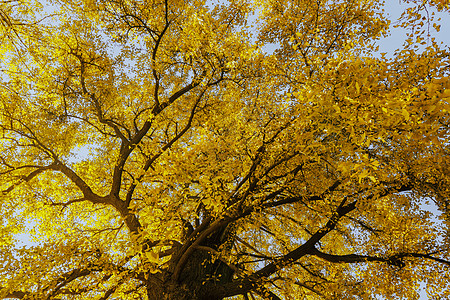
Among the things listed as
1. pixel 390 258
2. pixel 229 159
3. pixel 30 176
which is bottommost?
pixel 390 258

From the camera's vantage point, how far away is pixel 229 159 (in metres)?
5.27

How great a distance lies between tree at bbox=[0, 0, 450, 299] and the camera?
13.8 feet

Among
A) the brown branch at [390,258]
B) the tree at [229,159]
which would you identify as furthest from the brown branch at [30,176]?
the brown branch at [390,258]

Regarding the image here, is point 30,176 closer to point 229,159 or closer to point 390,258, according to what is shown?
point 229,159

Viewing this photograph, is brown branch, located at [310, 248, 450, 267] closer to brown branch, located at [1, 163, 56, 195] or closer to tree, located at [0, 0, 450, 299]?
tree, located at [0, 0, 450, 299]

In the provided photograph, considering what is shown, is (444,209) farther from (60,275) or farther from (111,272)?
(60,275)

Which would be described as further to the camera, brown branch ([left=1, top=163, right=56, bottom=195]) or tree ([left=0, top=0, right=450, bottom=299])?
brown branch ([left=1, top=163, right=56, bottom=195])

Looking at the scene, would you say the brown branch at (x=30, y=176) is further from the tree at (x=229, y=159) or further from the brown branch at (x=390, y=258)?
the brown branch at (x=390, y=258)

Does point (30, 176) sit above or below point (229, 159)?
above

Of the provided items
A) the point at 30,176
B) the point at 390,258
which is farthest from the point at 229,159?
the point at 30,176

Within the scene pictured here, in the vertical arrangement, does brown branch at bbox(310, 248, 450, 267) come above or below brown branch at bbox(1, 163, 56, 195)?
below

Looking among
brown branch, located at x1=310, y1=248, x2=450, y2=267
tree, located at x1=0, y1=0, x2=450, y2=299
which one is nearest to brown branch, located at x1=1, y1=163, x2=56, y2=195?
tree, located at x1=0, y1=0, x2=450, y2=299

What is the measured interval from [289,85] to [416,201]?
4.08 m

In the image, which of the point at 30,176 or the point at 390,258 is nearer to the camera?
the point at 390,258
